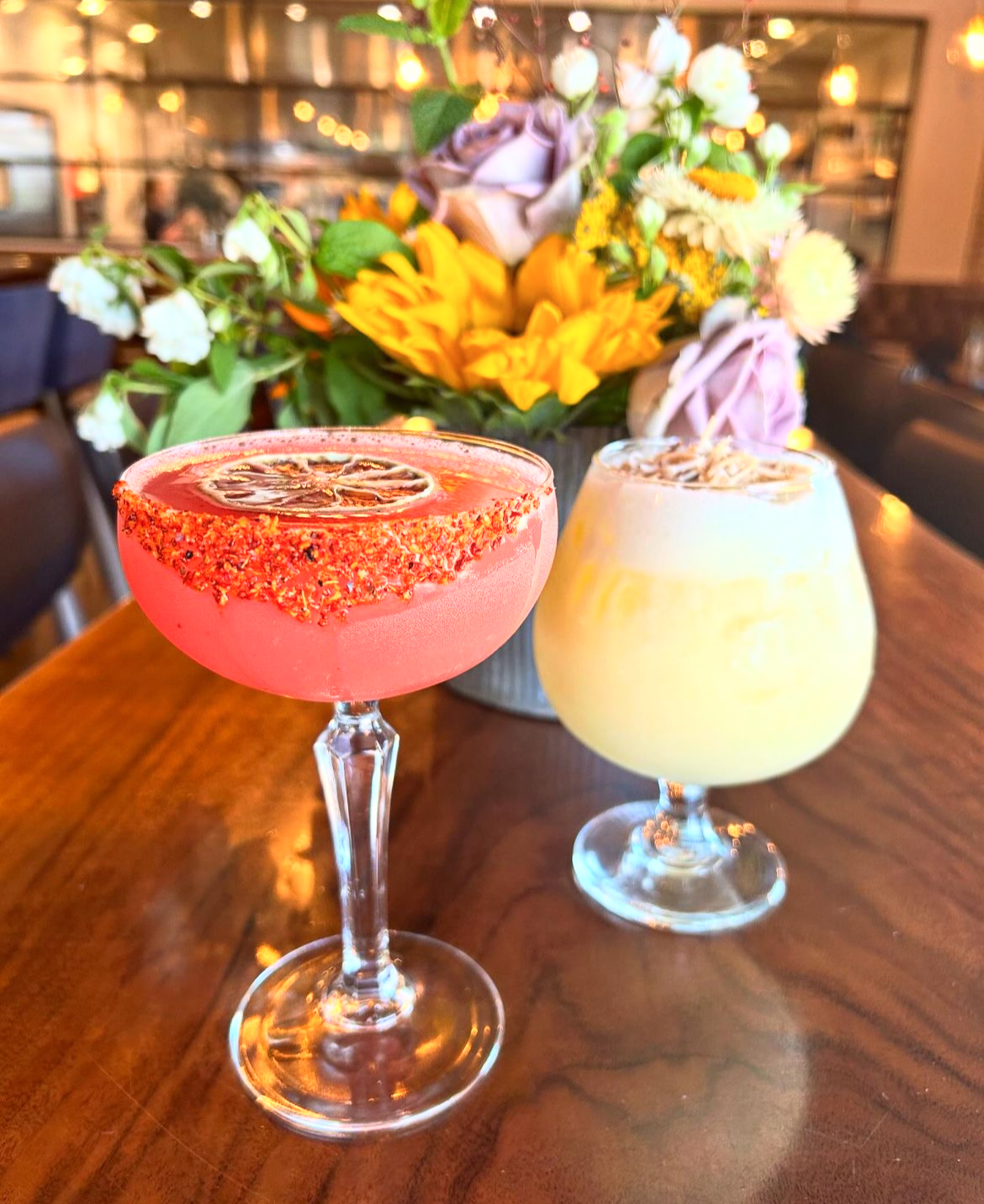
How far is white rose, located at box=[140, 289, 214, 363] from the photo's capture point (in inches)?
27.1

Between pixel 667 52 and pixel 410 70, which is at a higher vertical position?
pixel 410 70

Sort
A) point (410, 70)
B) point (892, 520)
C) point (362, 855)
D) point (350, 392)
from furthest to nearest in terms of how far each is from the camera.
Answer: point (410, 70), point (892, 520), point (350, 392), point (362, 855)

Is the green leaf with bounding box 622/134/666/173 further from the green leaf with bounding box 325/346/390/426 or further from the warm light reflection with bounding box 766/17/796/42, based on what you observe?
the warm light reflection with bounding box 766/17/796/42

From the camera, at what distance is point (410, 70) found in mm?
5324

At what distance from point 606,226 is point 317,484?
34 cm

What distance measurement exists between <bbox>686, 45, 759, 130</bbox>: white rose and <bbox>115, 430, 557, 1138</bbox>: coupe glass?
1.13 ft

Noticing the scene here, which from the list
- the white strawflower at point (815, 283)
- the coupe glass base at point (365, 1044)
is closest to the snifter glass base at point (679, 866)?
the coupe glass base at point (365, 1044)

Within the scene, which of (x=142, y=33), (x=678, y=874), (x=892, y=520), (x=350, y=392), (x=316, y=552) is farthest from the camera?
(x=142, y=33)

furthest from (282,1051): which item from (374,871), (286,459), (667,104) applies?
(667,104)

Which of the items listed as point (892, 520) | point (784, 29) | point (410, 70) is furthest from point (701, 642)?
point (784, 29)

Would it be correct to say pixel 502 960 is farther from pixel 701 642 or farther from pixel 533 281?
pixel 533 281

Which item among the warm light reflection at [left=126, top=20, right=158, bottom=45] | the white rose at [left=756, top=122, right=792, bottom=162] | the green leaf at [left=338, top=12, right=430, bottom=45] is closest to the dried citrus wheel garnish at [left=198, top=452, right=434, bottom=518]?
the green leaf at [left=338, top=12, right=430, bottom=45]

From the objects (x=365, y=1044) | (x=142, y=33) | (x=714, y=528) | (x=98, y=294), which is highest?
(x=142, y=33)

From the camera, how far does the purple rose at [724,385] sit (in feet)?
2.21
